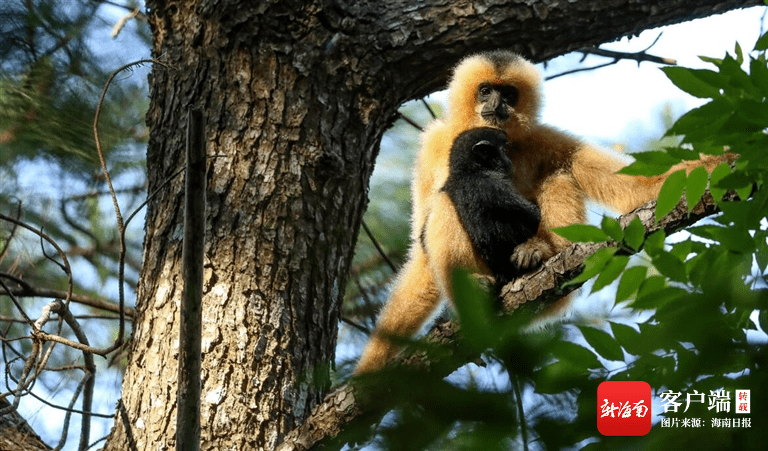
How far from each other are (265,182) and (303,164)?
0.23m

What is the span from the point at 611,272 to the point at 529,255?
6.10 ft

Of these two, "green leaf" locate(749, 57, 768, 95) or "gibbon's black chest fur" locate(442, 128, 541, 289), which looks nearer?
"green leaf" locate(749, 57, 768, 95)

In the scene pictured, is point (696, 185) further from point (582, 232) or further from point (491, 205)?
point (491, 205)

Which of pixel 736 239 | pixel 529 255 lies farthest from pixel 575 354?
pixel 529 255

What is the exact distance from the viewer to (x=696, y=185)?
1.88 metres

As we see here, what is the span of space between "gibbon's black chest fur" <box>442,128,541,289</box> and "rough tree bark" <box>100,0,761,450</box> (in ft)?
1.87

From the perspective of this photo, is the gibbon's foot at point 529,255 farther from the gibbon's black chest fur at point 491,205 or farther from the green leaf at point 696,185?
the green leaf at point 696,185

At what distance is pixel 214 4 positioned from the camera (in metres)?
3.97

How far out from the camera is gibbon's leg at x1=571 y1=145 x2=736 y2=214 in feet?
12.3

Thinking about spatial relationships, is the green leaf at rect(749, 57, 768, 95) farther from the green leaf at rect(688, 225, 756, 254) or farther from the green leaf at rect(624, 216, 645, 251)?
the green leaf at rect(624, 216, 645, 251)

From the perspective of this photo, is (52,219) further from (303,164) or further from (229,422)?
(229,422)

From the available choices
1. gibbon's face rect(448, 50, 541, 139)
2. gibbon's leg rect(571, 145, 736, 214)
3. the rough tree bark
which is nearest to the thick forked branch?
the rough tree bark

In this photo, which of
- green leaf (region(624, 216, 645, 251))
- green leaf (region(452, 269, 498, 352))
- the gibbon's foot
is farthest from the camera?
the gibbon's foot

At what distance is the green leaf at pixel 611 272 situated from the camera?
1837 mm
